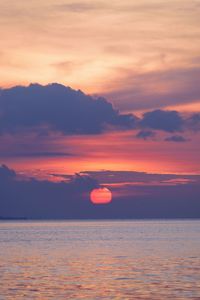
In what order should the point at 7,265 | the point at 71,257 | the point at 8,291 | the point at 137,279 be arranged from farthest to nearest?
the point at 71,257, the point at 7,265, the point at 137,279, the point at 8,291

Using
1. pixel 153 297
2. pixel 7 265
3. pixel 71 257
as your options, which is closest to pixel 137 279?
pixel 153 297

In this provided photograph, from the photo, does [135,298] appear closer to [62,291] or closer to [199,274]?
[62,291]

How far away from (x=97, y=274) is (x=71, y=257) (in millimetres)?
22777

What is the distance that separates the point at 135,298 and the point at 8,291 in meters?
9.91

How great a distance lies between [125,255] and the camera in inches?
3428

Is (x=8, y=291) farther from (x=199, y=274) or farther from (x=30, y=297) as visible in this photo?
(x=199, y=274)

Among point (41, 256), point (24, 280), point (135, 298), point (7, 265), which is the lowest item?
point (135, 298)

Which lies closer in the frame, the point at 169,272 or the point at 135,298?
the point at 135,298

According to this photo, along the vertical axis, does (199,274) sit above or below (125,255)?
below

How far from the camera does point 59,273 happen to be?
6312 centimetres

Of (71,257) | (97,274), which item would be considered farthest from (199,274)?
(71,257)

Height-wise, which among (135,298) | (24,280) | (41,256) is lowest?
(135,298)

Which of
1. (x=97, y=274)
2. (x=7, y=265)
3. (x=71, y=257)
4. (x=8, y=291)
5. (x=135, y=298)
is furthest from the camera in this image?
(x=71, y=257)

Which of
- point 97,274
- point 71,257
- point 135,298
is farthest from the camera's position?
point 71,257
